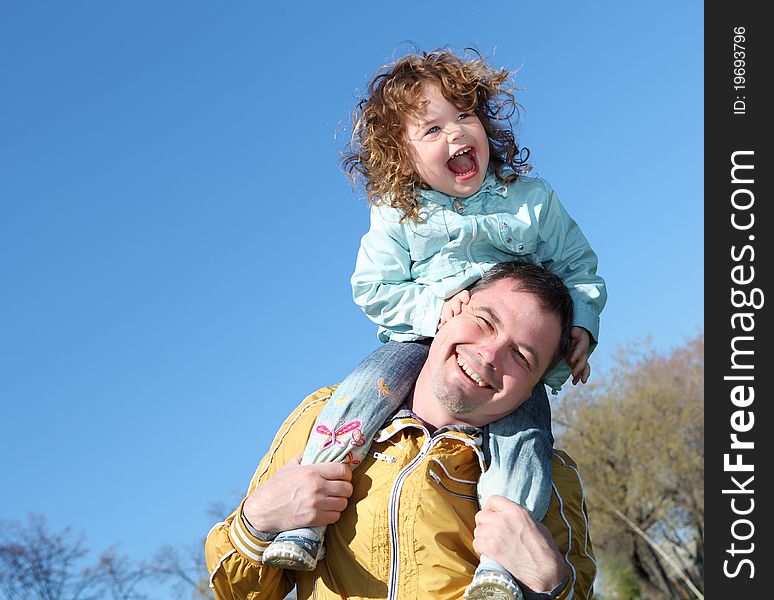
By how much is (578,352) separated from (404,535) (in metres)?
0.97

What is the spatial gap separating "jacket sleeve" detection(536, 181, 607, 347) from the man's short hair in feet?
0.34

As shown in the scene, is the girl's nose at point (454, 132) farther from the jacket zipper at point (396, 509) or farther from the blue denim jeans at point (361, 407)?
the jacket zipper at point (396, 509)

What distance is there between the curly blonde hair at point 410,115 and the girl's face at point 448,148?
0.15 feet

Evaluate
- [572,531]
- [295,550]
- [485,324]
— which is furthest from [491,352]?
[295,550]

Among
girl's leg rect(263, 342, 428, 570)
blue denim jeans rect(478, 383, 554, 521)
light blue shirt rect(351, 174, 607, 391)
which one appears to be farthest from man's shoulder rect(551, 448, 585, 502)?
girl's leg rect(263, 342, 428, 570)

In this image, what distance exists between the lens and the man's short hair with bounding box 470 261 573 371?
11.9 feet

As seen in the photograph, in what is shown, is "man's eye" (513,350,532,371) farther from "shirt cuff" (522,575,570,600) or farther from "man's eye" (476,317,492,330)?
"shirt cuff" (522,575,570,600)
